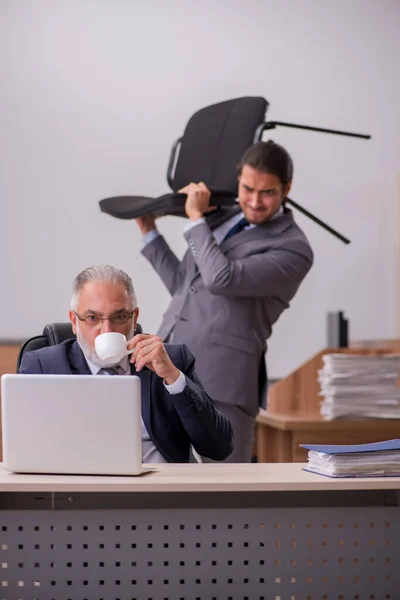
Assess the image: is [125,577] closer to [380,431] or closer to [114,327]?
[114,327]

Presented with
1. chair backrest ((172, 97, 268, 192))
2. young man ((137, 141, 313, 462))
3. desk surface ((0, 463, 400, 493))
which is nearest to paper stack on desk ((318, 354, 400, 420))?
young man ((137, 141, 313, 462))

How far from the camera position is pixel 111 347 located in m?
1.92

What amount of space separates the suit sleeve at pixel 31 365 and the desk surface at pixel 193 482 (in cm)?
34

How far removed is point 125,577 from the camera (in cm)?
180

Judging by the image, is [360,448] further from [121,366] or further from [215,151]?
[215,151]

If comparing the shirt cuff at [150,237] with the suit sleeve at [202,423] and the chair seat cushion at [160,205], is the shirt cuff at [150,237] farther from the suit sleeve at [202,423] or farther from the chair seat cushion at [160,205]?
the suit sleeve at [202,423]

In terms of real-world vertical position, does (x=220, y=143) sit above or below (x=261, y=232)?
above

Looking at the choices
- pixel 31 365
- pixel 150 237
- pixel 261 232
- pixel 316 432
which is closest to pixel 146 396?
pixel 31 365

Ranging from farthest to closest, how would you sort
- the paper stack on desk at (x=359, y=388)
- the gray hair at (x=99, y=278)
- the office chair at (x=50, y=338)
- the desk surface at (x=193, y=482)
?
the paper stack on desk at (x=359, y=388), the office chair at (x=50, y=338), the gray hair at (x=99, y=278), the desk surface at (x=193, y=482)

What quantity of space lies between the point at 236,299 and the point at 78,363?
0.97 metres

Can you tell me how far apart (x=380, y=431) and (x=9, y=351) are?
5.32 feet

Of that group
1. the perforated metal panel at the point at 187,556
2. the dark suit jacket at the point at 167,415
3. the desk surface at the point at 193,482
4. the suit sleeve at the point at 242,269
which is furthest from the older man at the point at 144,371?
the suit sleeve at the point at 242,269

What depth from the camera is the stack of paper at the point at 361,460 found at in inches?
72.8

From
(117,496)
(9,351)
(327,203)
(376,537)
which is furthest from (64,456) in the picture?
(327,203)
